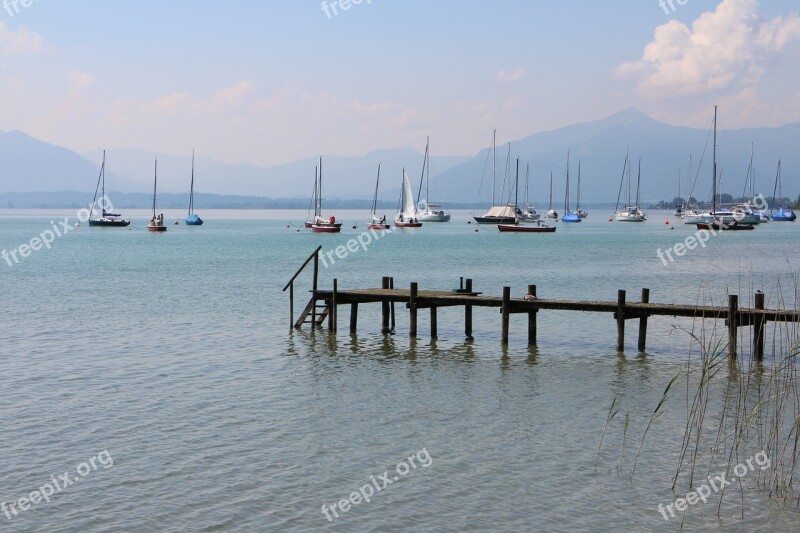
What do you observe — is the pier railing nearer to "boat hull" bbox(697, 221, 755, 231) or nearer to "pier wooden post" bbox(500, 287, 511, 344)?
"pier wooden post" bbox(500, 287, 511, 344)

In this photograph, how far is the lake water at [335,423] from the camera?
14555 millimetres

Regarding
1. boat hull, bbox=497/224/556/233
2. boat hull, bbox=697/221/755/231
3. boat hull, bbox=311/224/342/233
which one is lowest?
boat hull, bbox=311/224/342/233

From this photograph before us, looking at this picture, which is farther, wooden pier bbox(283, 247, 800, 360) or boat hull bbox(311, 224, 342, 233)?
boat hull bbox(311, 224, 342, 233)

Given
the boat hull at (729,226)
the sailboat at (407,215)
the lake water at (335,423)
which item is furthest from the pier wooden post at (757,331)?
the sailboat at (407,215)

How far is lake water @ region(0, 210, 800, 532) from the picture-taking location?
14.6 m

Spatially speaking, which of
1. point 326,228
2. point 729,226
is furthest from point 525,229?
point 729,226

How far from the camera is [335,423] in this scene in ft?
65.5

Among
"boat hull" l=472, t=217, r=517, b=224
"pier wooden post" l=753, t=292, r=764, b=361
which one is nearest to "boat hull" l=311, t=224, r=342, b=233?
"boat hull" l=472, t=217, r=517, b=224

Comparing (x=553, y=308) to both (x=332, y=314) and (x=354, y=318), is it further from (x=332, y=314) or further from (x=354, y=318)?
(x=332, y=314)

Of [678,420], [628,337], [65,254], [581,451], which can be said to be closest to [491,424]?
[581,451]

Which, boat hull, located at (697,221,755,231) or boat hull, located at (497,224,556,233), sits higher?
boat hull, located at (697,221,755,231)

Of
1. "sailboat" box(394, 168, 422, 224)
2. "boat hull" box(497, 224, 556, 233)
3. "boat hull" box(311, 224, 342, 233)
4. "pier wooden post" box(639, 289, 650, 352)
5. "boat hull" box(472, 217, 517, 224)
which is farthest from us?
"sailboat" box(394, 168, 422, 224)

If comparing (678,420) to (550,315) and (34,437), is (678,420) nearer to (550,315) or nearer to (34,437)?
(34,437)

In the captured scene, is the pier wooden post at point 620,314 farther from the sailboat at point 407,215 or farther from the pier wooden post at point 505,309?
the sailboat at point 407,215
